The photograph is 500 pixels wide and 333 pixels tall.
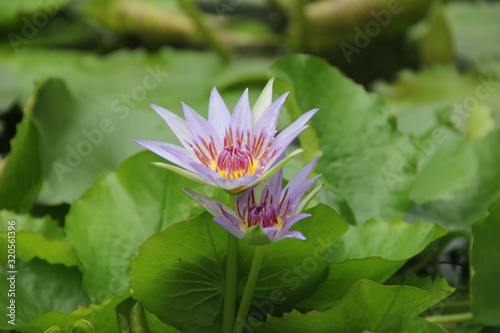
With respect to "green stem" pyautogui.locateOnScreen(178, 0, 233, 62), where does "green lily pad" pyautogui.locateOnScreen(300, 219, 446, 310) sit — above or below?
above

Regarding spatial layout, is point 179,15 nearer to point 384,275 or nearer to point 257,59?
point 257,59

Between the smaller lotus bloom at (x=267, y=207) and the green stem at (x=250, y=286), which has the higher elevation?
the smaller lotus bloom at (x=267, y=207)

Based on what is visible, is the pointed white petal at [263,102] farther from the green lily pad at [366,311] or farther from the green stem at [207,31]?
the green stem at [207,31]

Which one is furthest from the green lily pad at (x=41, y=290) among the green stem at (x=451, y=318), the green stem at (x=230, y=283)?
the green stem at (x=451, y=318)

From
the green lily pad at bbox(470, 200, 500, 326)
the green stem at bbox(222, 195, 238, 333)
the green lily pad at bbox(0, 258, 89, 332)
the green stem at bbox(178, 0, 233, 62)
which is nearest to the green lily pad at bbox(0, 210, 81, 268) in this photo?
the green lily pad at bbox(0, 258, 89, 332)

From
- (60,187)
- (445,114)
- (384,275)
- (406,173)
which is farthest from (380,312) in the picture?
(445,114)

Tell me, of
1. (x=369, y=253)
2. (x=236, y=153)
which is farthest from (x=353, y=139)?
(x=236, y=153)

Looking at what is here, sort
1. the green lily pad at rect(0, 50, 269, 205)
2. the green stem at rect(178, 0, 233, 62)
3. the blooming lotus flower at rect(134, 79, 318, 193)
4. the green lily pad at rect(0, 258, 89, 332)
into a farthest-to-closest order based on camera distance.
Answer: the green stem at rect(178, 0, 233, 62)
the green lily pad at rect(0, 50, 269, 205)
the green lily pad at rect(0, 258, 89, 332)
the blooming lotus flower at rect(134, 79, 318, 193)

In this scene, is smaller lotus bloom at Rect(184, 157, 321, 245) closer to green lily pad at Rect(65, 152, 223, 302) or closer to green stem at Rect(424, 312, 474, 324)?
green lily pad at Rect(65, 152, 223, 302)
